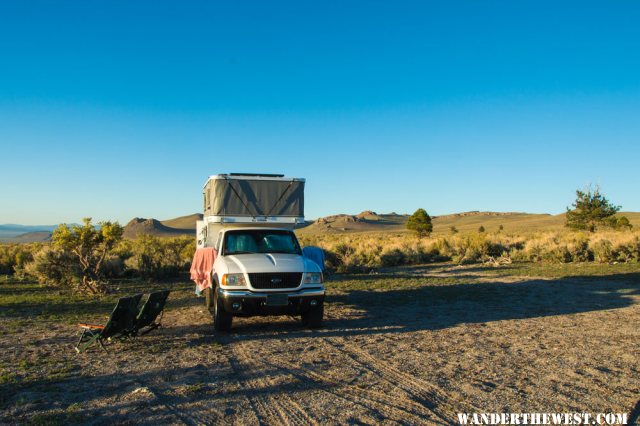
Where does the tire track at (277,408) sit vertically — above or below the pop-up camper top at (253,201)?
below

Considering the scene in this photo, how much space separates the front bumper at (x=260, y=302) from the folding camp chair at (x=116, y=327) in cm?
157

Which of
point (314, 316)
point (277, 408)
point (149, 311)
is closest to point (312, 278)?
point (314, 316)

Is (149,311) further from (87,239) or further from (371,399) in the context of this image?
(87,239)

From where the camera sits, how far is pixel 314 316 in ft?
31.5

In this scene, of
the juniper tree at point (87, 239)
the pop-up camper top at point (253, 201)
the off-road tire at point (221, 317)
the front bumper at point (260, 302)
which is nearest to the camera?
the front bumper at point (260, 302)

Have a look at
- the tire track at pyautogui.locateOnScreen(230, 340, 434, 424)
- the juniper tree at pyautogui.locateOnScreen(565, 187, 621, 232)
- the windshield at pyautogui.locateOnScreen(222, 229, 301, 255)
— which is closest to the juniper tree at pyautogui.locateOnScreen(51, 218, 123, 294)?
the windshield at pyautogui.locateOnScreen(222, 229, 301, 255)

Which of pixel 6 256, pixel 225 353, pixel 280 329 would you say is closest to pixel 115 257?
pixel 6 256

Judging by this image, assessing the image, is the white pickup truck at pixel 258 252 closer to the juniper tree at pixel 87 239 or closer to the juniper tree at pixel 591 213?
the juniper tree at pixel 87 239

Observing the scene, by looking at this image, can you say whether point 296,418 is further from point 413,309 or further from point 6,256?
point 6,256

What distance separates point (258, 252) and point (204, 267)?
5.32 feet

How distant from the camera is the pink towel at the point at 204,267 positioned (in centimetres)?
1073

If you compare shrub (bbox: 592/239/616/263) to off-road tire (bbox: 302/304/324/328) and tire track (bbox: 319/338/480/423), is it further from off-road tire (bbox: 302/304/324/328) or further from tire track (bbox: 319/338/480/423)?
tire track (bbox: 319/338/480/423)

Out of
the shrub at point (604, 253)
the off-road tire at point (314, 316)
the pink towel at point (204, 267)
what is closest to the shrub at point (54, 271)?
the pink towel at point (204, 267)

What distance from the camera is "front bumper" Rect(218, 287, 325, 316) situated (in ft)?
29.1
